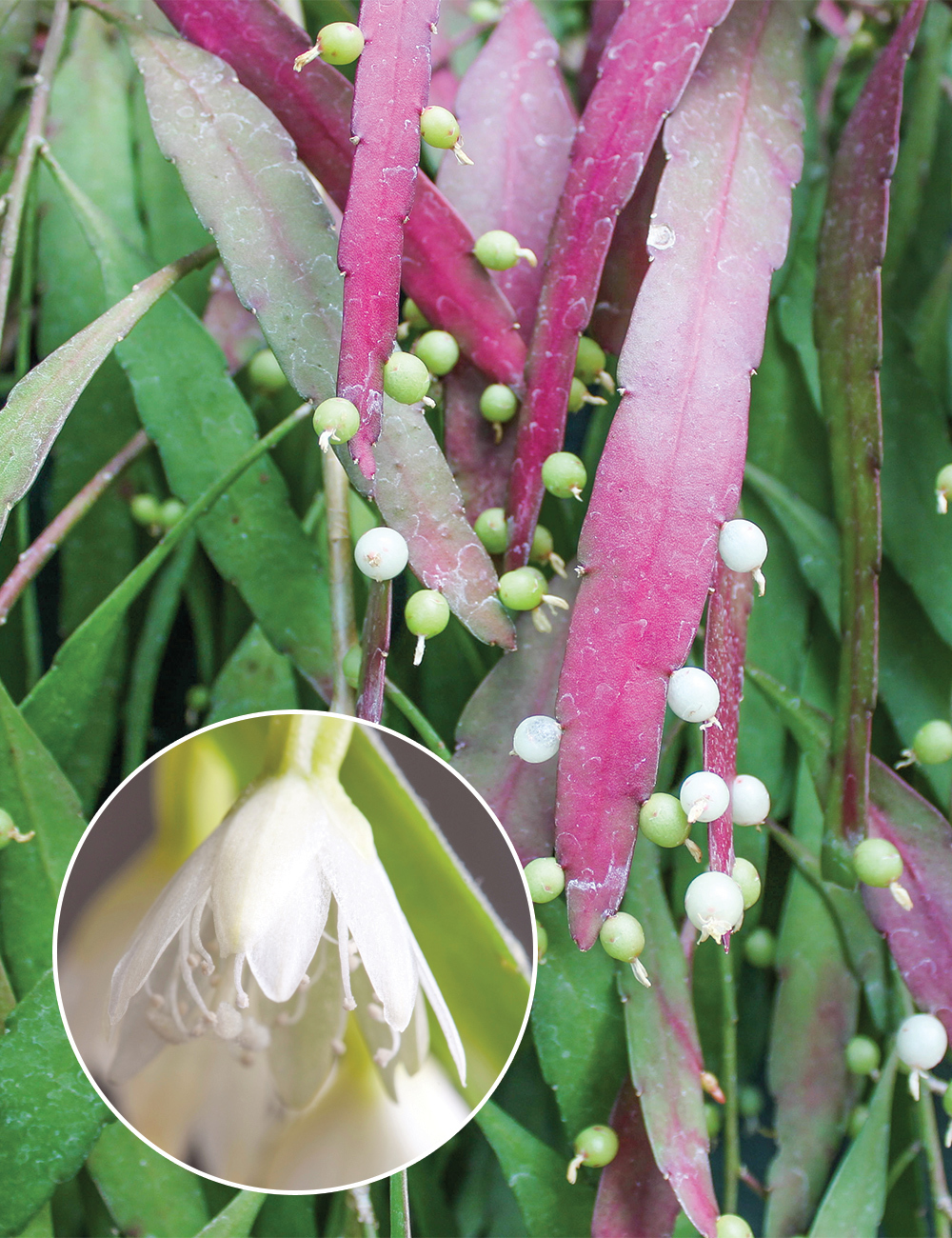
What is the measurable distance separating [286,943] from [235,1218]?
0.17 metres

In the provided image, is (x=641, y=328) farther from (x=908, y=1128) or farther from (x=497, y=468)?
(x=908, y=1128)

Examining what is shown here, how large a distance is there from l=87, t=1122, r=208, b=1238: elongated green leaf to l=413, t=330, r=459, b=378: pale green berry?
0.43 m

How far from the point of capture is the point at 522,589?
0.44 meters

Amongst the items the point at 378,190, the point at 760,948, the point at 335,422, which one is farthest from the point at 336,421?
the point at 760,948

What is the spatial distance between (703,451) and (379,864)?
239 millimetres

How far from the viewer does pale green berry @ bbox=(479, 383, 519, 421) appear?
19.3 inches

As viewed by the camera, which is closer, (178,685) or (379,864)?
(379,864)

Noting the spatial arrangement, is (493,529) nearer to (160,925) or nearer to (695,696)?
(695,696)

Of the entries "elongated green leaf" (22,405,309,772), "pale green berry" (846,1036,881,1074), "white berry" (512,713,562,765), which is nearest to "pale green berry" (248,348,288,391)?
"elongated green leaf" (22,405,309,772)

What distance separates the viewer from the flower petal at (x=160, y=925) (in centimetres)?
42

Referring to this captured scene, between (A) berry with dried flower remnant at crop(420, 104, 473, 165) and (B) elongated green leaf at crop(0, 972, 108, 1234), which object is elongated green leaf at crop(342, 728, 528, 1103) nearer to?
(B) elongated green leaf at crop(0, 972, 108, 1234)

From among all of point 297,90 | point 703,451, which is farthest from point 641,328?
point 297,90

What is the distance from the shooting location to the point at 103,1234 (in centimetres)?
53

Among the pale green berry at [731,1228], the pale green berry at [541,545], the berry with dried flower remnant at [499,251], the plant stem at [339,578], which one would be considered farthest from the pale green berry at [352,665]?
the pale green berry at [731,1228]
